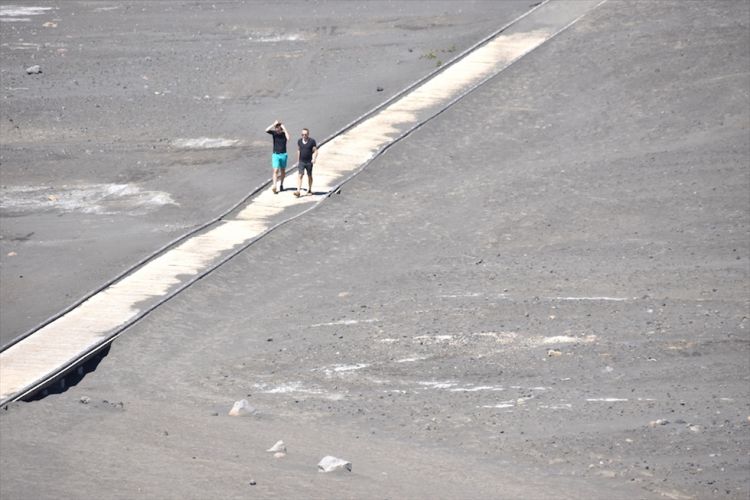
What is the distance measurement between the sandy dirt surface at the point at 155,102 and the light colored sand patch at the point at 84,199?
0.15ft

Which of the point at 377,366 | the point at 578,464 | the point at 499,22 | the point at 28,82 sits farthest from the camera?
the point at 499,22

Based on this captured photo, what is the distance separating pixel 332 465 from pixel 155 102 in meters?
20.7

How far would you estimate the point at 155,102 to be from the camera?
3531cm

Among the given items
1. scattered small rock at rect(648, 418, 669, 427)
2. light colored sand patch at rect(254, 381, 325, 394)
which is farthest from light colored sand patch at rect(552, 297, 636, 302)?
light colored sand patch at rect(254, 381, 325, 394)

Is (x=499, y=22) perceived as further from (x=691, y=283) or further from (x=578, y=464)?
(x=578, y=464)

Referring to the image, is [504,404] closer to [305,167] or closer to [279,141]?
[305,167]

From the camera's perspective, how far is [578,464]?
17.2 m

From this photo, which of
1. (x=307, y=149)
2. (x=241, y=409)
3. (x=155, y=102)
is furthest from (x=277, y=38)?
(x=241, y=409)

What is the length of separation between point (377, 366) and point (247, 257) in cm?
544

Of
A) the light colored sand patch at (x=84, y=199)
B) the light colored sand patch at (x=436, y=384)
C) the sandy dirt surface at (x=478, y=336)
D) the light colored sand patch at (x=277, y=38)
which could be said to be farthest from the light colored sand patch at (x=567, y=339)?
the light colored sand patch at (x=277, y=38)

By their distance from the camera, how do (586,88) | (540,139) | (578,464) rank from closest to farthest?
(578,464), (540,139), (586,88)

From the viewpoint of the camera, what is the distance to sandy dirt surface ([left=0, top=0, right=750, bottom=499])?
16.8 m

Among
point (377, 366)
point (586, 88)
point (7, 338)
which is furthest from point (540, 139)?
point (7, 338)

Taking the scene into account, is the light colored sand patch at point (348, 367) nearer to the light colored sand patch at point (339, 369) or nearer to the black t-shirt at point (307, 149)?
the light colored sand patch at point (339, 369)
